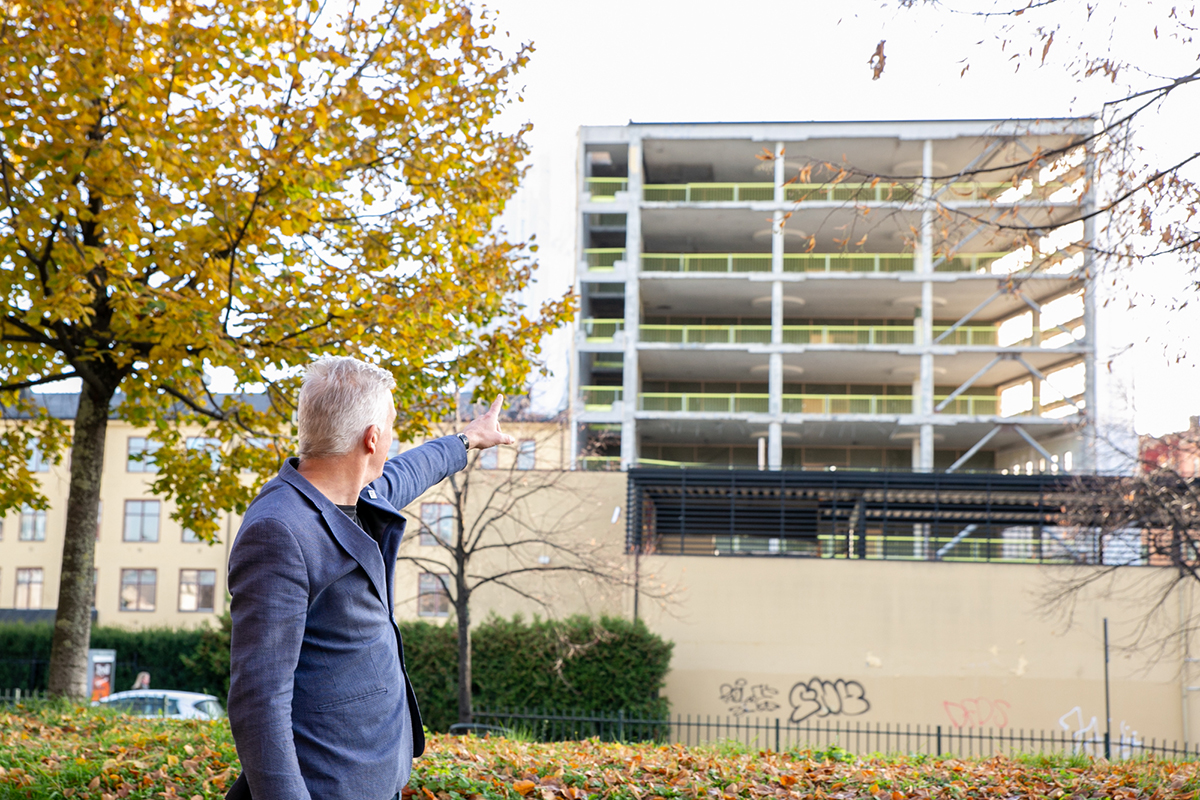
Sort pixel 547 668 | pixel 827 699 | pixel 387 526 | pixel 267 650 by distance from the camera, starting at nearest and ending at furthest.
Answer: pixel 267 650 → pixel 387 526 → pixel 547 668 → pixel 827 699

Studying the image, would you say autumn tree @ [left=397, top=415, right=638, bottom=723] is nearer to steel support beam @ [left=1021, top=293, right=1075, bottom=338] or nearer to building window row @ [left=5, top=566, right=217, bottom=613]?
steel support beam @ [left=1021, top=293, right=1075, bottom=338]

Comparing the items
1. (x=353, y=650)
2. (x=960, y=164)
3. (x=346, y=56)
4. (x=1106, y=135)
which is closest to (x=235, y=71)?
(x=346, y=56)

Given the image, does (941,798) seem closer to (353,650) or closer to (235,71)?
(353,650)

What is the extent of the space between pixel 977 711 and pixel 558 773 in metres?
20.0

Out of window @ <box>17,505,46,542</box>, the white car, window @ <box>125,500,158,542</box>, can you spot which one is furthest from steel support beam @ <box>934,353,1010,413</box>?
window @ <box>17,505,46,542</box>

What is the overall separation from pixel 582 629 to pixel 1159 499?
12202 mm

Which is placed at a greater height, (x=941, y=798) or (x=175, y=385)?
(x=175, y=385)

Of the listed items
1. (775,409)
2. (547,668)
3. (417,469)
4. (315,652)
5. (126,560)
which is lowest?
(547,668)

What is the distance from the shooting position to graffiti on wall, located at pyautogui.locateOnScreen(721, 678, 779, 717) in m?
23.4

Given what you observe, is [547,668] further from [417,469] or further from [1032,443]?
[1032,443]

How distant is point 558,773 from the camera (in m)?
6.09

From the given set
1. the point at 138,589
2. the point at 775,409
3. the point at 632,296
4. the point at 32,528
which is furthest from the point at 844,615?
the point at 32,528

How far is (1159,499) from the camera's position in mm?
19375

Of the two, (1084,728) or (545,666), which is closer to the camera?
(545,666)
